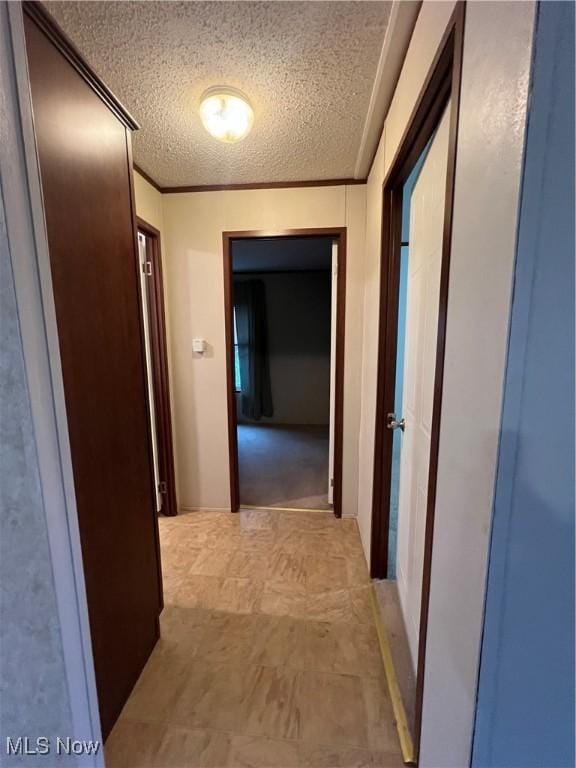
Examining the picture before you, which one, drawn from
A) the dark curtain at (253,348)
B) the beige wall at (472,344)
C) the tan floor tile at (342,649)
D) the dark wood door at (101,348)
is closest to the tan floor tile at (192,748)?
the dark wood door at (101,348)

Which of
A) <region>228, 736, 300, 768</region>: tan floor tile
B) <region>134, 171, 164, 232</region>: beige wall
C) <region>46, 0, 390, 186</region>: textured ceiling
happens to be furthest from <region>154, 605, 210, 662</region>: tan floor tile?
<region>46, 0, 390, 186</region>: textured ceiling

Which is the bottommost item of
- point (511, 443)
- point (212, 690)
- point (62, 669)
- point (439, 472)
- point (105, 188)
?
point (212, 690)

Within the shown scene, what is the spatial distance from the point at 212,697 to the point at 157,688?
226 millimetres

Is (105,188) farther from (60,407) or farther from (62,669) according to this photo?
(62,669)

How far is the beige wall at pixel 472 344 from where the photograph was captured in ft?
1.77

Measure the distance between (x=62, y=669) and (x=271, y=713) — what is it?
0.80 metres

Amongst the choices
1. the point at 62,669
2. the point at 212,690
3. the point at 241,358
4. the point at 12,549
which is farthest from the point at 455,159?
the point at 241,358

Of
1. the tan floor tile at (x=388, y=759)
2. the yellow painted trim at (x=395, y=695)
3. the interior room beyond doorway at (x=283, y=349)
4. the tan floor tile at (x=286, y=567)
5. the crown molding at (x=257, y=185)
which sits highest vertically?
the crown molding at (x=257, y=185)

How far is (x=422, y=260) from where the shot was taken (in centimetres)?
131

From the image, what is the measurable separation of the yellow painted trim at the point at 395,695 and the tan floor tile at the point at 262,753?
353 millimetres

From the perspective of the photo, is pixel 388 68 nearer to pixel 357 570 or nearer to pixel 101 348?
pixel 101 348

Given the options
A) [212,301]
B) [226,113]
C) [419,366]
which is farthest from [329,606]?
[226,113]

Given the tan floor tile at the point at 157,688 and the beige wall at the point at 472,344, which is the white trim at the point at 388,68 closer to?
the beige wall at the point at 472,344

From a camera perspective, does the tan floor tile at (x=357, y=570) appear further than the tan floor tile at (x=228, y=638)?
Yes
